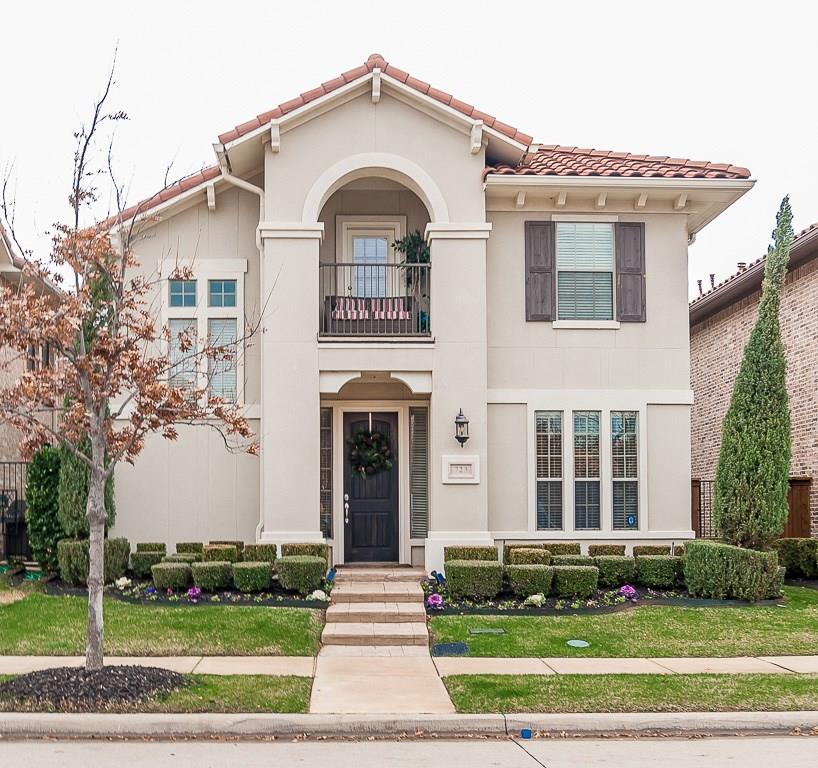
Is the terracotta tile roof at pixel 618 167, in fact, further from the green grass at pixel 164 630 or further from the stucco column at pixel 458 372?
the green grass at pixel 164 630

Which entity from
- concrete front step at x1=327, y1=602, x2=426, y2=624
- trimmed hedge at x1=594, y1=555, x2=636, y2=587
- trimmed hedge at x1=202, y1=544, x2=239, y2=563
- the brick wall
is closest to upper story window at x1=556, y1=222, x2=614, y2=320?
trimmed hedge at x1=594, y1=555, x2=636, y2=587

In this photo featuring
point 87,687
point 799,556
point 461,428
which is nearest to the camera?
point 87,687

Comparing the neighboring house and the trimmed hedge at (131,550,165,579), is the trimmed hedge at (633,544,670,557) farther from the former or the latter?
the trimmed hedge at (131,550,165,579)

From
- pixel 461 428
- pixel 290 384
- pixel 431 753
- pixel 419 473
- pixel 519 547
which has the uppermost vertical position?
pixel 290 384

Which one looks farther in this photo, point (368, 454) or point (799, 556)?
point (368, 454)

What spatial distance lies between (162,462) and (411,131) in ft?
21.3

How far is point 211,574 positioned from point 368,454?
3633 mm

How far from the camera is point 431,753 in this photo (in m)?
7.68

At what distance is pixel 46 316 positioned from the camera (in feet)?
29.1

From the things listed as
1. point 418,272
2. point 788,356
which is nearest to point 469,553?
point 418,272

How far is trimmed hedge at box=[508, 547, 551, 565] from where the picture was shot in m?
14.4

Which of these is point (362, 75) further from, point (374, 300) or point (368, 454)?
point (368, 454)

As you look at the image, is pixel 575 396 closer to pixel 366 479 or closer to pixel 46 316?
pixel 366 479

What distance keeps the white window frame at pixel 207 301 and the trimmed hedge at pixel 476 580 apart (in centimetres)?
468
